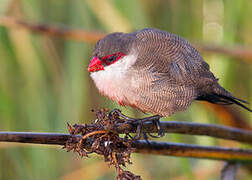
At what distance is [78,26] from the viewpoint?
2.77 m

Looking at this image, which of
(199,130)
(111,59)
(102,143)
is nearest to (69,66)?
(111,59)

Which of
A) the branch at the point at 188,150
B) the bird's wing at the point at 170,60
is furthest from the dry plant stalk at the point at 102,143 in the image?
the bird's wing at the point at 170,60

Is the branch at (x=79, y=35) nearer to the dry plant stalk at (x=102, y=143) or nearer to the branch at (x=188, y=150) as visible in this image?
the branch at (x=188, y=150)

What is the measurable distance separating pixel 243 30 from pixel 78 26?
1055 mm

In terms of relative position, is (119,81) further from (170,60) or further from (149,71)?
(170,60)

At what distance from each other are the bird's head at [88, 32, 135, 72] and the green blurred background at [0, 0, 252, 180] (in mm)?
637

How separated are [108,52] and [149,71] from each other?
0.18 metres

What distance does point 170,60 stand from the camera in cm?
197

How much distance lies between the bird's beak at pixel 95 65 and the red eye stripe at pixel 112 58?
20 millimetres

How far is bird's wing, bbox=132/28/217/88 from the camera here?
75.3 inches

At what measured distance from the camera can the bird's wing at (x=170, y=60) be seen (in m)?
1.91

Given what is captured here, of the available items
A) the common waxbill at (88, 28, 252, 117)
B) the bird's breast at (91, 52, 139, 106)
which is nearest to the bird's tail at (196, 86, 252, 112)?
the common waxbill at (88, 28, 252, 117)

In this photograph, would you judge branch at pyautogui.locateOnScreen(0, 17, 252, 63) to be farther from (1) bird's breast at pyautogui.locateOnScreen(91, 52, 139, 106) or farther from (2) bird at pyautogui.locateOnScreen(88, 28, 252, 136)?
(1) bird's breast at pyautogui.locateOnScreen(91, 52, 139, 106)

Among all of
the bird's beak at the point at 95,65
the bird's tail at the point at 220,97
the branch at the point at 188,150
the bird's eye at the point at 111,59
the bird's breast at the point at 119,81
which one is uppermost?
the bird's eye at the point at 111,59
